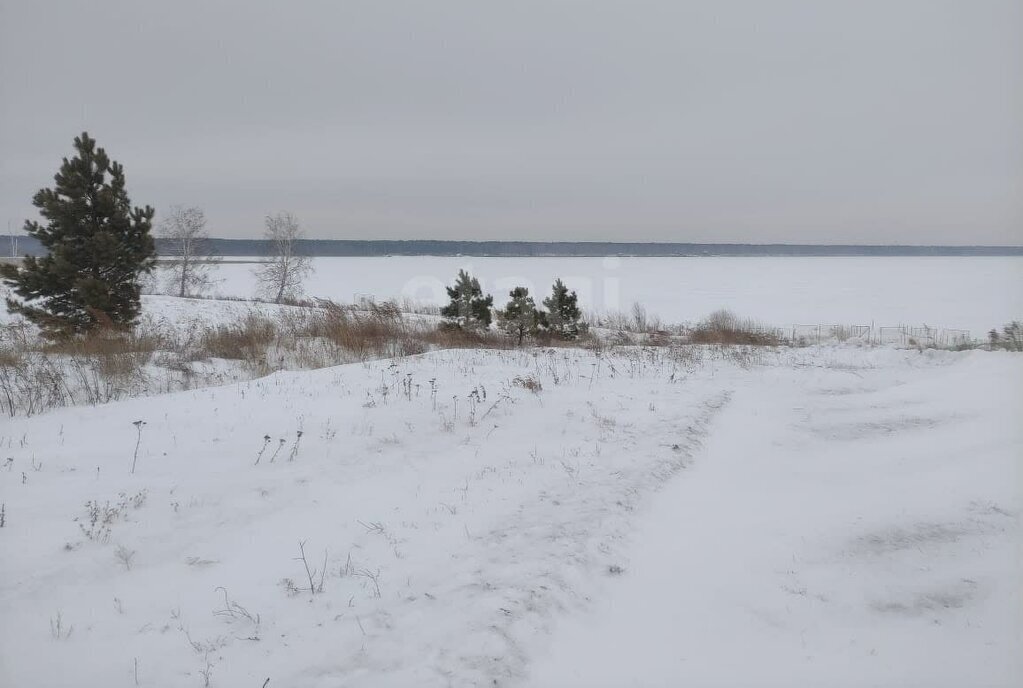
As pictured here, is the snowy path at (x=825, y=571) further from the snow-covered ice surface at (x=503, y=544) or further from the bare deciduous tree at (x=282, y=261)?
the bare deciduous tree at (x=282, y=261)

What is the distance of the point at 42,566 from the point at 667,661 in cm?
366

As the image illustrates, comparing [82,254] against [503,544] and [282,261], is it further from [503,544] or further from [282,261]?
[282,261]

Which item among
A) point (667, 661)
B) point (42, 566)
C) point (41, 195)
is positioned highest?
point (41, 195)

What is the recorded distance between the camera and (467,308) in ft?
48.0

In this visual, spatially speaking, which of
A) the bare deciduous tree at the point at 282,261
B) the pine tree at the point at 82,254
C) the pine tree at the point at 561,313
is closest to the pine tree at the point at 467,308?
the pine tree at the point at 561,313

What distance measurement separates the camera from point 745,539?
13.4ft

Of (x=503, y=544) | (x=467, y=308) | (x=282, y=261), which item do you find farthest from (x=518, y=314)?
(x=282, y=261)

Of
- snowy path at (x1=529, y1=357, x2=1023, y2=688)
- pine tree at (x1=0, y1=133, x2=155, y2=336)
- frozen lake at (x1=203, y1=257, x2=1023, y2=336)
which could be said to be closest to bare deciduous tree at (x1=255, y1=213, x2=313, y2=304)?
frozen lake at (x1=203, y1=257, x2=1023, y2=336)

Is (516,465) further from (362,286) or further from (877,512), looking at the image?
(362,286)

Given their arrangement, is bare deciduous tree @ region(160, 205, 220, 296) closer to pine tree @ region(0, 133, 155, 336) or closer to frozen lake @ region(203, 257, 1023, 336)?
frozen lake @ region(203, 257, 1023, 336)

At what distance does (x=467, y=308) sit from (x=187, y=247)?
126 ft

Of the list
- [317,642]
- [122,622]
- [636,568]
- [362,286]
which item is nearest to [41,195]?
[122,622]

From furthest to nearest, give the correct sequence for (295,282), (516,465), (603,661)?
(295,282) < (516,465) < (603,661)

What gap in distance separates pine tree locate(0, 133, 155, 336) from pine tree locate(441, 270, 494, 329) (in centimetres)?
726
